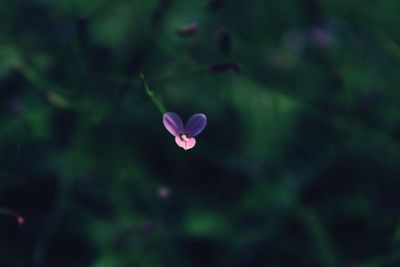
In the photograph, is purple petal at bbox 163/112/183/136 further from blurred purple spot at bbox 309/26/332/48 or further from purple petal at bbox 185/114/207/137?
blurred purple spot at bbox 309/26/332/48

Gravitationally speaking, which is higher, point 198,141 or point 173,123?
point 198,141

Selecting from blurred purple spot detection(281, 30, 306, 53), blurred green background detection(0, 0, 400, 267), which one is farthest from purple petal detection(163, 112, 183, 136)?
blurred purple spot detection(281, 30, 306, 53)

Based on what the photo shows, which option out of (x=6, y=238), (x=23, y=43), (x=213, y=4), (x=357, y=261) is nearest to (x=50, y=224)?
(x=6, y=238)

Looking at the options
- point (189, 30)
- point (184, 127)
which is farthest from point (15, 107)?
point (184, 127)

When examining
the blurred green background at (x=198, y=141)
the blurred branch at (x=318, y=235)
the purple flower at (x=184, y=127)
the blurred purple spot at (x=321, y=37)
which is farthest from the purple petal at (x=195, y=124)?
the blurred purple spot at (x=321, y=37)

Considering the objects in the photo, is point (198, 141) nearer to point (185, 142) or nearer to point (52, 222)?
point (52, 222)

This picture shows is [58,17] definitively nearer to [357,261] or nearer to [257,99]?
[257,99]

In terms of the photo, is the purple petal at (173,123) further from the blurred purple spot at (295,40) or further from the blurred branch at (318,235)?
the blurred purple spot at (295,40)
